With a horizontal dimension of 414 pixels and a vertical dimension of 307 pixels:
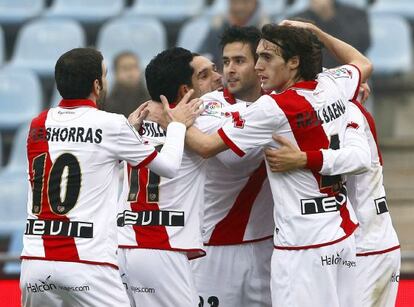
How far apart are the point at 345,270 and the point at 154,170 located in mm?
1168

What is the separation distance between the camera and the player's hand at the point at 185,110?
5777 millimetres

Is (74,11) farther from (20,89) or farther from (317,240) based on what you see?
(317,240)

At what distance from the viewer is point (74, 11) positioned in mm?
12133

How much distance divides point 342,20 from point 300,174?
527cm

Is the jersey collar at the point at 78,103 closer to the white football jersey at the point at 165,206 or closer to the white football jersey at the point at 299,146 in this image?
the white football jersey at the point at 165,206

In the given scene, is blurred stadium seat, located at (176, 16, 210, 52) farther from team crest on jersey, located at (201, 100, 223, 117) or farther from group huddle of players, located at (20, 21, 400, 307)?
team crest on jersey, located at (201, 100, 223, 117)

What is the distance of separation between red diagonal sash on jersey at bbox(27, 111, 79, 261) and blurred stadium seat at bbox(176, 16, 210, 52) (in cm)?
588

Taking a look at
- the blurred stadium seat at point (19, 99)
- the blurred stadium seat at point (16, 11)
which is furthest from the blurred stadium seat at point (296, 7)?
the blurred stadium seat at point (16, 11)

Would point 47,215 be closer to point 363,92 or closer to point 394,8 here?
point 363,92

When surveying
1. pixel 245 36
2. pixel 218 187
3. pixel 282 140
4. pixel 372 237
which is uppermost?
pixel 245 36

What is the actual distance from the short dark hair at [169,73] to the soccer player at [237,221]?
1.25 ft

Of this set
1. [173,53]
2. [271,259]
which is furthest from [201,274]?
[173,53]

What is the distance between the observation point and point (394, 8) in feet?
38.7

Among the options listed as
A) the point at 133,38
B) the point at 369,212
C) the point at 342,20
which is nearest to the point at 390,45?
the point at 342,20
